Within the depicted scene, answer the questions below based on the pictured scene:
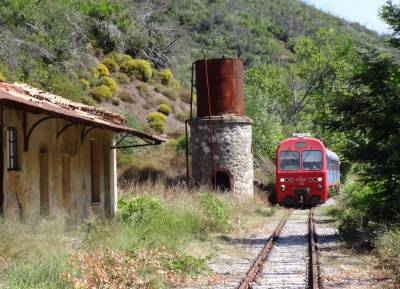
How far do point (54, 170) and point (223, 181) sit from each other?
16.5m

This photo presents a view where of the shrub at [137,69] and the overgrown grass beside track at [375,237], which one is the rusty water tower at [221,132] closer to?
the overgrown grass beside track at [375,237]

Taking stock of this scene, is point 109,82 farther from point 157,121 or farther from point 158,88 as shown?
point 158,88

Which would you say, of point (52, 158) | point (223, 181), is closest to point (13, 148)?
point (52, 158)

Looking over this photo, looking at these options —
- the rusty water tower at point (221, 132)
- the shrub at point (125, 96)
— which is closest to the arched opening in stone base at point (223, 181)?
the rusty water tower at point (221, 132)

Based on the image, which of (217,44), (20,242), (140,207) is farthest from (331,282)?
(217,44)

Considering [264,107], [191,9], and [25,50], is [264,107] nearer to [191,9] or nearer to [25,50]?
[25,50]

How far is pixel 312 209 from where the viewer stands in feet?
102

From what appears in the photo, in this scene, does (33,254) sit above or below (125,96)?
below

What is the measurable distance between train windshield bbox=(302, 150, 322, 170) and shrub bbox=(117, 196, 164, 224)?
43.4 ft

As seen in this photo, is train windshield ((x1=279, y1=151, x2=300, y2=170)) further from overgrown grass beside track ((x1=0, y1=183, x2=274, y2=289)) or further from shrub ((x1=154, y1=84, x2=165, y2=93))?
shrub ((x1=154, y1=84, x2=165, y2=93))

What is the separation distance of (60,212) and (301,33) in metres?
102

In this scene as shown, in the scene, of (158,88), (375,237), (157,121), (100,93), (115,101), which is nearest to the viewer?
(375,237)

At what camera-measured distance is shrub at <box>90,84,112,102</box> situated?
47.2 metres

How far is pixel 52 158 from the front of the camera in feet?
50.6
